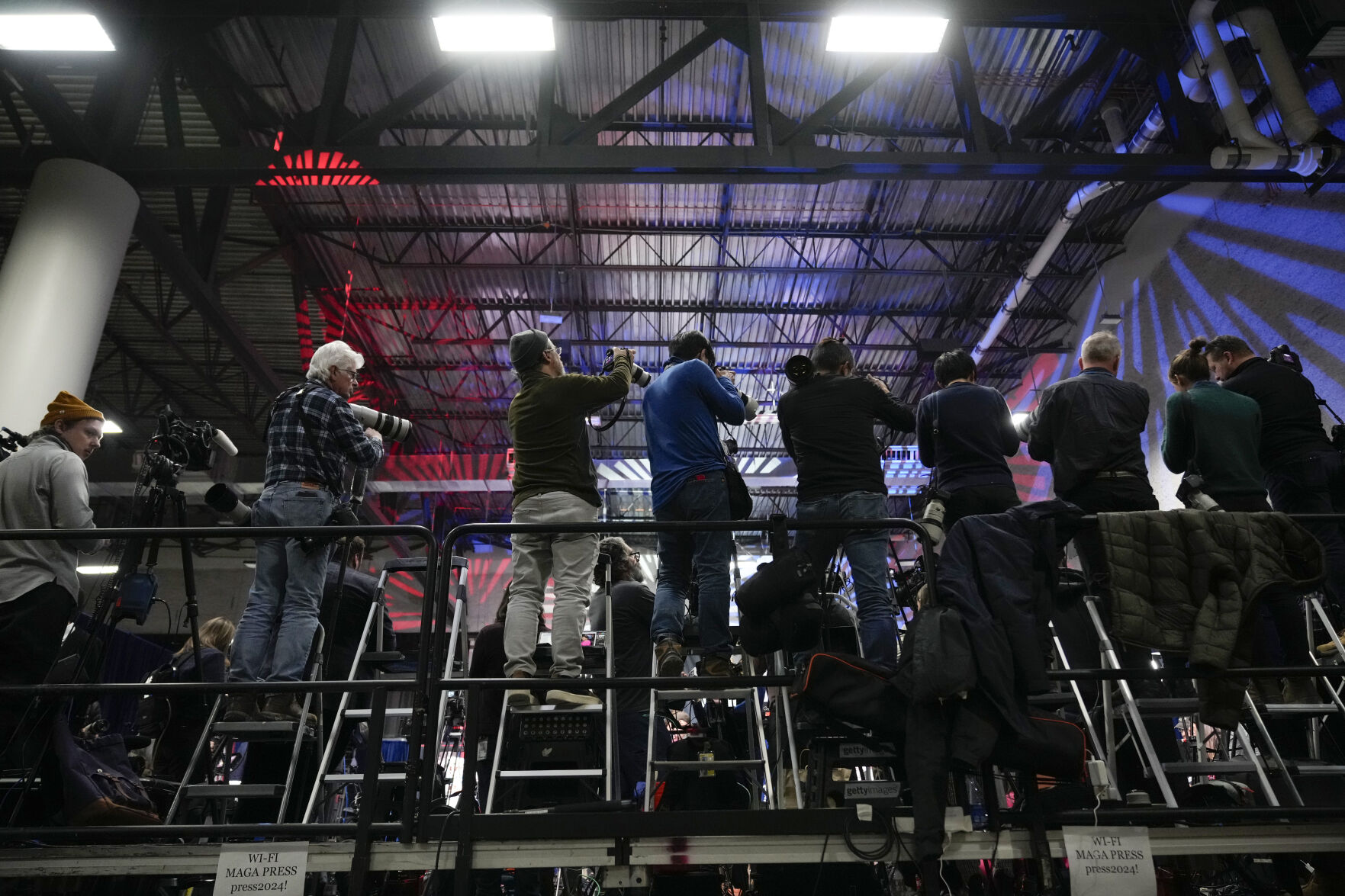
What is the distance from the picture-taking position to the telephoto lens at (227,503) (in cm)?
359

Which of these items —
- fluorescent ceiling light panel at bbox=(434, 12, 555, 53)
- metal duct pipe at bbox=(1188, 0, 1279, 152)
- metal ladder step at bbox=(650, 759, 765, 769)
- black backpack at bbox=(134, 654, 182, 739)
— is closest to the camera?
metal ladder step at bbox=(650, 759, 765, 769)

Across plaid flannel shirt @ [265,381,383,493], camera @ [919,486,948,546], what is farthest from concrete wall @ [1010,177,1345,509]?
plaid flannel shirt @ [265,381,383,493]

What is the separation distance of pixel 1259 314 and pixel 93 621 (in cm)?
978

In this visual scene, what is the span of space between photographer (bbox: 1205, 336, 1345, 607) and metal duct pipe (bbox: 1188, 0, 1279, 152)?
3.40 m

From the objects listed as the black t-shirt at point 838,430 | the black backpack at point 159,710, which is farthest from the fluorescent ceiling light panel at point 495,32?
the black backpack at point 159,710

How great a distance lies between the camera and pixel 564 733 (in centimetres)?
359

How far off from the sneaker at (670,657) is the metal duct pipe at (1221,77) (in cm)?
638

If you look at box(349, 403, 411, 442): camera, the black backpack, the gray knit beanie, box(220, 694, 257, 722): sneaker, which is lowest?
box(220, 694, 257, 722): sneaker

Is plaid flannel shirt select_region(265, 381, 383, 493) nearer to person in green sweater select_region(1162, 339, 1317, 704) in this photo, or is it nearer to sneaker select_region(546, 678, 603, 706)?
sneaker select_region(546, 678, 603, 706)

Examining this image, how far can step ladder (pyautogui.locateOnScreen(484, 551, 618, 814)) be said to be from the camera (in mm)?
3320

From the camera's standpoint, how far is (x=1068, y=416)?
376 centimetres

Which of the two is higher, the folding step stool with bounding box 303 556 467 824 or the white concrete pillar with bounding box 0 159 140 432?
the white concrete pillar with bounding box 0 159 140 432

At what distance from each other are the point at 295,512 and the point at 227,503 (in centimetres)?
29

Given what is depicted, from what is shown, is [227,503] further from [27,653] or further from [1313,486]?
[1313,486]
